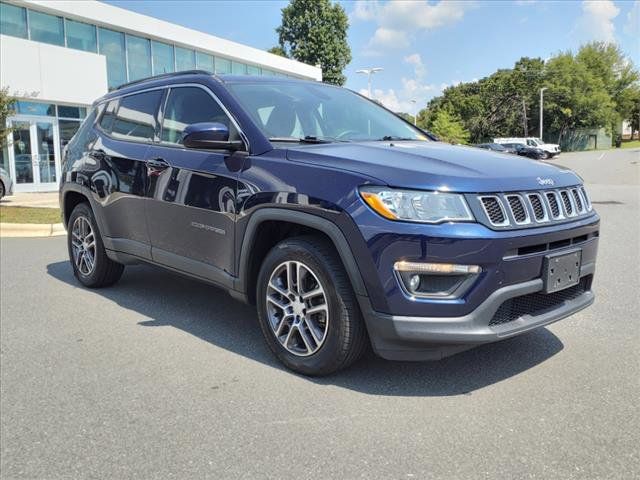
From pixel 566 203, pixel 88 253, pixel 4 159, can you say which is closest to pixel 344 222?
pixel 566 203

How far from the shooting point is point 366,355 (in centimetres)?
369

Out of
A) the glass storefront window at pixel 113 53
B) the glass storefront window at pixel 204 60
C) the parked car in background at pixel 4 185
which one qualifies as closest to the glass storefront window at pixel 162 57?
the glass storefront window at pixel 113 53

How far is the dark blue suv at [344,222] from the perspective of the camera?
2.84 m

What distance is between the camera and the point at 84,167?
5430mm

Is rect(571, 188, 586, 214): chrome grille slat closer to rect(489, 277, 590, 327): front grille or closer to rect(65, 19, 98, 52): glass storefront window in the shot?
rect(489, 277, 590, 327): front grille

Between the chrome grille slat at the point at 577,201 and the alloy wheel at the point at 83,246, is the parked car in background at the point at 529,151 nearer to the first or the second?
the alloy wheel at the point at 83,246

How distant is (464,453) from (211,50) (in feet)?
92.7

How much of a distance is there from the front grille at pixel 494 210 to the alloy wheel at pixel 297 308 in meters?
0.96

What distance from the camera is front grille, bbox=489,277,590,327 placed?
2.95 meters

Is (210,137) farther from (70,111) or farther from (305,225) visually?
(70,111)

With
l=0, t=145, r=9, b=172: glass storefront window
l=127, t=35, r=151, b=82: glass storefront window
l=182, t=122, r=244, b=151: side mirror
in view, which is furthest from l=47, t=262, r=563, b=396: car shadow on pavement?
l=127, t=35, r=151, b=82: glass storefront window

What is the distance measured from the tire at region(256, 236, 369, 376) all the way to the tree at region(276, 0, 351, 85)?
53724 millimetres

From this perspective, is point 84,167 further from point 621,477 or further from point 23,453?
point 621,477

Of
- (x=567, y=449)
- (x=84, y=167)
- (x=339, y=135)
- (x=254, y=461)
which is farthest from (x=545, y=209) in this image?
(x=84, y=167)
